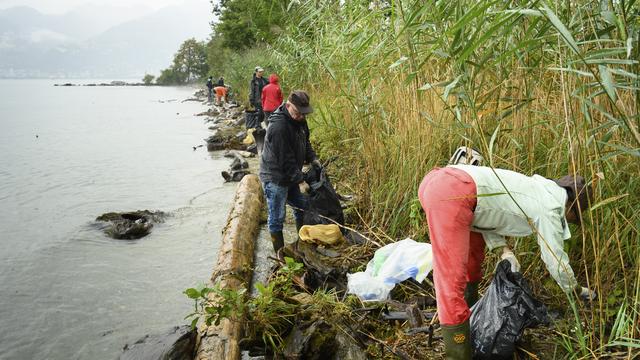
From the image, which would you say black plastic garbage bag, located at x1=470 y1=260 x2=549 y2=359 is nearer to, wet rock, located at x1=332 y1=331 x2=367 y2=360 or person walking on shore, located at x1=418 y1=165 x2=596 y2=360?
person walking on shore, located at x1=418 y1=165 x2=596 y2=360

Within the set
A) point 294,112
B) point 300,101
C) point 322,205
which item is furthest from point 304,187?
point 300,101

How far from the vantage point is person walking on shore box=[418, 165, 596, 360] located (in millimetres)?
2268

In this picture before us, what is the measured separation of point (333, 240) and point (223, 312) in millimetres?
1768

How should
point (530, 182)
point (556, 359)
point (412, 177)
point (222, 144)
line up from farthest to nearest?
point (222, 144), point (412, 177), point (556, 359), point (530, 182)

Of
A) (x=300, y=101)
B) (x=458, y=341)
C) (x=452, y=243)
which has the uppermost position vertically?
(x=300, y=101)

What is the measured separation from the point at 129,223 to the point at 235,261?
2.88m

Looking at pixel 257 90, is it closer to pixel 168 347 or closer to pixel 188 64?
pixel 168 347

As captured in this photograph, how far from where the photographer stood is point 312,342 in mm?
2727

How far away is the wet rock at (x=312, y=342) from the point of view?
2707 millimetres

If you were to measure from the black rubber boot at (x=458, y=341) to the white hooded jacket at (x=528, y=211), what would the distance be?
21.2 inches

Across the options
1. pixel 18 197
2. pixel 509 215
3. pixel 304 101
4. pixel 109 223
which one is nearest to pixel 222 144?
pixel 18 197

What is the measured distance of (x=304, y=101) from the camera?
4180mm

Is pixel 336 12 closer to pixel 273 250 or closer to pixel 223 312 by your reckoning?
pixel 273 250

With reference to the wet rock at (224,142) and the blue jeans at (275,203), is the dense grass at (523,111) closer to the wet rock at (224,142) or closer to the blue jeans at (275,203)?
the blue jeans at (275,203)
